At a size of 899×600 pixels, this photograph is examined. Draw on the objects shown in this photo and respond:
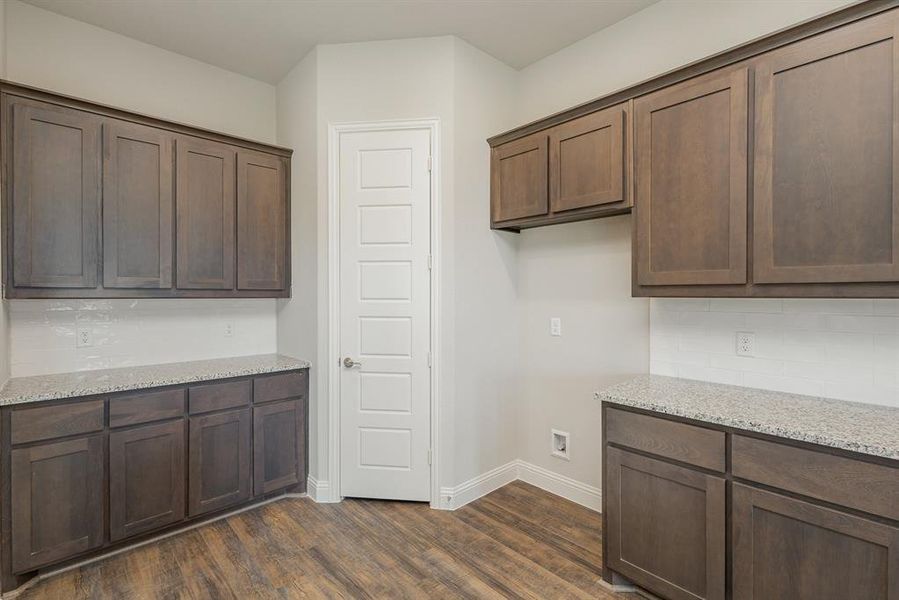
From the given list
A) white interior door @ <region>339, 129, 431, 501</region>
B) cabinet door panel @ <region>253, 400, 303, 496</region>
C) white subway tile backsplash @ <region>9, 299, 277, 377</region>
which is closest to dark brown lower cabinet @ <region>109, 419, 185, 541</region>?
cabinet door panel @ <region>253, 400, 303, 496</region>

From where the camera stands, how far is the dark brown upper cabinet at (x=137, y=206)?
244 centimetres

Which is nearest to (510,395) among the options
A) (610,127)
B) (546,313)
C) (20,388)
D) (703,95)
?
(546,313)

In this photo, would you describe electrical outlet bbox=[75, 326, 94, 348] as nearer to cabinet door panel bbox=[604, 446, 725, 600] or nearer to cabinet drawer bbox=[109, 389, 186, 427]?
cabinet drawer bbox=[109, 389, 186, 427]

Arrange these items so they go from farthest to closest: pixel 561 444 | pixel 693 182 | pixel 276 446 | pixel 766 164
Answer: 1. pixel 561 444
2. pixel 276 446
3. pixel 693 182
4. pixel 766 164

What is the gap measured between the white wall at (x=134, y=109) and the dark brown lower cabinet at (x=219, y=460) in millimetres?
680

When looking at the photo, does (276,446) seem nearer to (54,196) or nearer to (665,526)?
(54,196)

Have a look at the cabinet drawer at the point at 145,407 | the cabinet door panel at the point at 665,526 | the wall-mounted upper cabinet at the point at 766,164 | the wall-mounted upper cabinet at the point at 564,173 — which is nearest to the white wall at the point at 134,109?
the cabinet drawer at the point at 145,407

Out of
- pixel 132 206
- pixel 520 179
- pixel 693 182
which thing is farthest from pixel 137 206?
pixel 693 182

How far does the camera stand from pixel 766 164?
1.77 meters

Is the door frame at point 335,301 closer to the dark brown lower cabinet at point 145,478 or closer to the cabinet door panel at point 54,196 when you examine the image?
the dark brown lower cabinet at point 145,478

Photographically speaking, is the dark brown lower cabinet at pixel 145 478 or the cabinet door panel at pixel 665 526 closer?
the cabinet door panel at pixel 665 526

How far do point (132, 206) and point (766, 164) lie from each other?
323 cm

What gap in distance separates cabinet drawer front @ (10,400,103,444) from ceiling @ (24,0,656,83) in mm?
2255

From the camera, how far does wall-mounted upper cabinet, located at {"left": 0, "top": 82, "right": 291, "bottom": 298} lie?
86.7 inches
